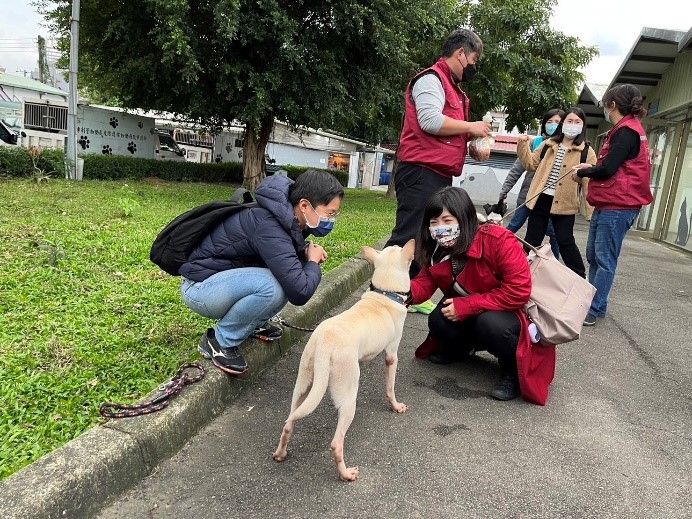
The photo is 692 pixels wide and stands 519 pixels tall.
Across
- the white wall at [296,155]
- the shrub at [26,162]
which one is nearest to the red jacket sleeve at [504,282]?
the shrub at [26,162]

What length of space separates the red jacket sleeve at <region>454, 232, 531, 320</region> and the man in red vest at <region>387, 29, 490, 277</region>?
2.42 feet

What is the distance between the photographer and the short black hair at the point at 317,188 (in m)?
2.58

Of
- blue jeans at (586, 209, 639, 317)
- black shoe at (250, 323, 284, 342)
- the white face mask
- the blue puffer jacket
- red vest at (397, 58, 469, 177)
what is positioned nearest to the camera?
the blue puffer jacket

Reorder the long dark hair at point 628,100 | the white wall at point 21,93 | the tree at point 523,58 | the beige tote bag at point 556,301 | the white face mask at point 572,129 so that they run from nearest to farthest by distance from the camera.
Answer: the beige tote bag at point 556,301, the long dark hair at point 628,100, the white face mask at point 572,129, the tree at point 523,58, the white wall at point 21,93

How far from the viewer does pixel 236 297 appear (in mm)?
2613

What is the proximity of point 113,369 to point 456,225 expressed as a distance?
2024 millimetres

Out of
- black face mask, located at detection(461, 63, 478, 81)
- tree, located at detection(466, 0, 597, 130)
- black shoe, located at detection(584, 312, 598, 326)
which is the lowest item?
black shoe, located at detection(584, 312, 598, 326)

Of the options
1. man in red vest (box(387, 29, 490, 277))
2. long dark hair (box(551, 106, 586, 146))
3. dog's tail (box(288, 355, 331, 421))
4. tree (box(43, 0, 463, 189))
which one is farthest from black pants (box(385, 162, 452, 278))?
tree (box(43, 0, 463, 189))

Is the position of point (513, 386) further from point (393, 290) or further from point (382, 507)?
point (382, 507)

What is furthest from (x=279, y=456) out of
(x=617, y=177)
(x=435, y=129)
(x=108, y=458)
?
(x=617, y=177)

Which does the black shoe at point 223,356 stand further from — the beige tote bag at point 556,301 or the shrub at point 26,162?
the shrub at point 26,162

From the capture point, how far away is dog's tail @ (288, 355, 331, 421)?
2084 millimetres

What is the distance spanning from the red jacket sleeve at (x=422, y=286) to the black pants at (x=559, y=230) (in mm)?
2326

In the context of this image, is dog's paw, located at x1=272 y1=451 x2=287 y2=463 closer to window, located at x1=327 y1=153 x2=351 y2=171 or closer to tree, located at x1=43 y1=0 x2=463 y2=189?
tree, located at x1=43 y1=0 x2=463 y2=189
